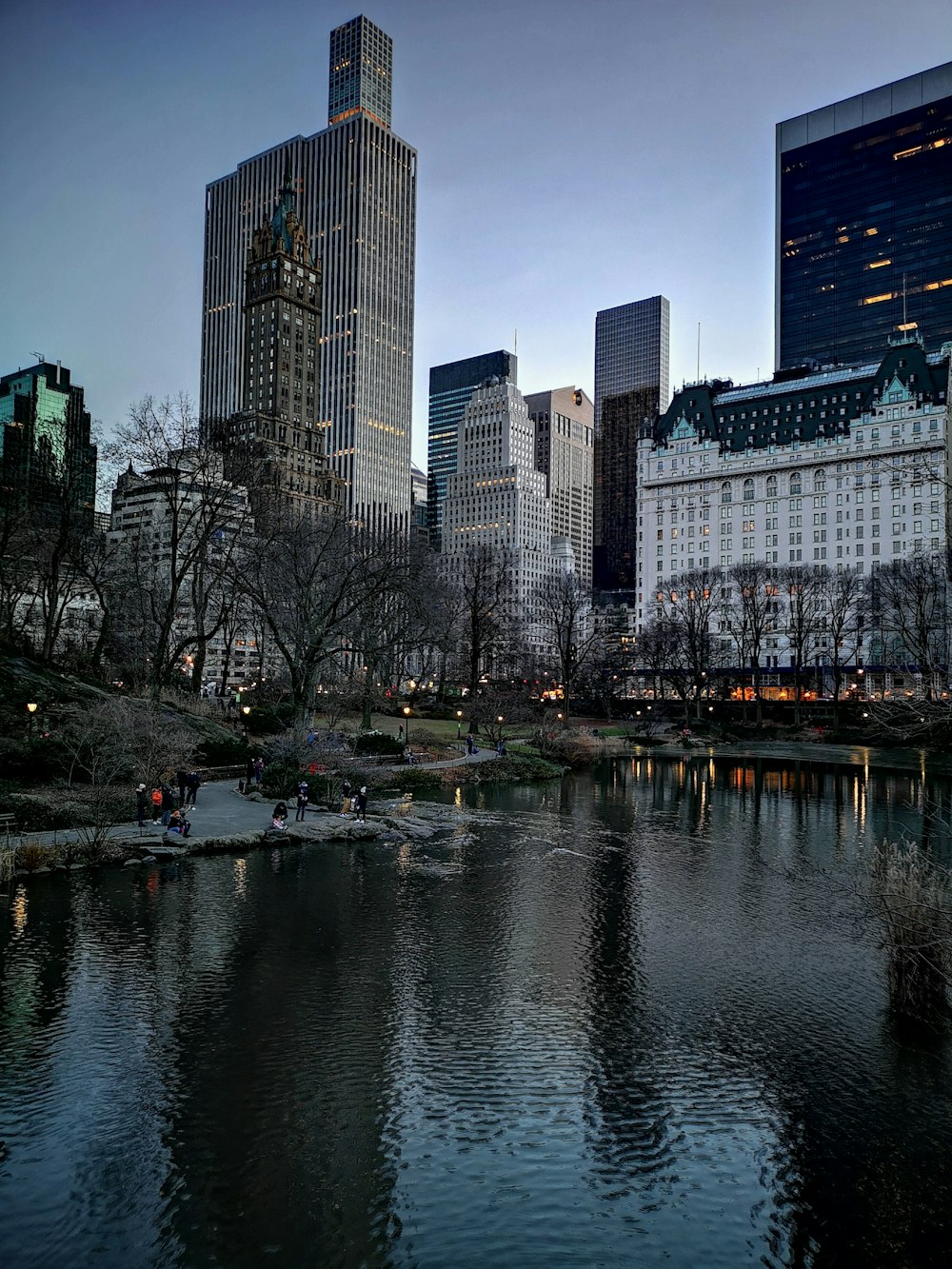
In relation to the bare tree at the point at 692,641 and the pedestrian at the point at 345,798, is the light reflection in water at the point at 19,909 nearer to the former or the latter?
the pedestrian at the point at 345,798

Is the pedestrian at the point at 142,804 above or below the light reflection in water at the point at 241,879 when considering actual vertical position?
above

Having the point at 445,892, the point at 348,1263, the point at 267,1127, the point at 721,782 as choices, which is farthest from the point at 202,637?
the point at 348,1263

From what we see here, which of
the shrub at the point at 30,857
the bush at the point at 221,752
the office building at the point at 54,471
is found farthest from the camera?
the office building at the point at 54,471

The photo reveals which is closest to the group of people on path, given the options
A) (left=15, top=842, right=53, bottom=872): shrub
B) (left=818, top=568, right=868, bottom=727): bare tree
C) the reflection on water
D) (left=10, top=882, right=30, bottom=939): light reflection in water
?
the reflection on water

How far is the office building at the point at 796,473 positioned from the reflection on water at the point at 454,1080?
114204mm

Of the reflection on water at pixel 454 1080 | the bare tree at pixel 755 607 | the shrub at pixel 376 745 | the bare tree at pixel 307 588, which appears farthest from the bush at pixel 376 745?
the bare tree at pixel 755 607

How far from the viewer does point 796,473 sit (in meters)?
140

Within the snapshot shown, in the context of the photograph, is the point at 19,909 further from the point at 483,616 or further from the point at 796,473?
the point at 796,473

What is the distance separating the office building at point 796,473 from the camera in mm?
130375

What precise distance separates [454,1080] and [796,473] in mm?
140166

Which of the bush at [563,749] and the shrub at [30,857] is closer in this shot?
the shrub at [30,857]

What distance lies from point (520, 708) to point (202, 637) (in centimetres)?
3263

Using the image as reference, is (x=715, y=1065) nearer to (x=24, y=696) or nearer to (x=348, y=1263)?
(x=348, y=1263)

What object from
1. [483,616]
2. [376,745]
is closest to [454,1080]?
[376,745]
